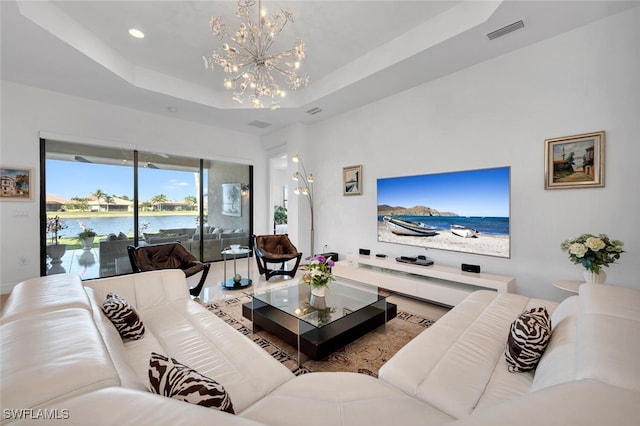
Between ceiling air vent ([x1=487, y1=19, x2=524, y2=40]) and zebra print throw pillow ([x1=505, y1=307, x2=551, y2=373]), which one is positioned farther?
ceiling air vent ([x1=487, y1=19, x2=524, y2=40])

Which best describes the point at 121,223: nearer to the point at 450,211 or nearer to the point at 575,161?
the point at 450,211

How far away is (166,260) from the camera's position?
3.80 meters

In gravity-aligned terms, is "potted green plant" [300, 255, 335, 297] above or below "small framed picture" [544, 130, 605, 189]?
below

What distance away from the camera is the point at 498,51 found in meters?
3.14

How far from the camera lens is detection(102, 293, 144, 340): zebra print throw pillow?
1764mm

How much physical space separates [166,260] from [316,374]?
3.24 meters

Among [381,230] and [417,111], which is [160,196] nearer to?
[381,230]

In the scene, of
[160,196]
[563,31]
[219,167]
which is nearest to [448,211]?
[563,31]

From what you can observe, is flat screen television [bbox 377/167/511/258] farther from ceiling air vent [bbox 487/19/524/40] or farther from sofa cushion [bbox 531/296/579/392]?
sofa cushion [bbox 531/296/579/392]

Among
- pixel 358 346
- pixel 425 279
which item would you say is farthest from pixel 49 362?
pixel 425 279

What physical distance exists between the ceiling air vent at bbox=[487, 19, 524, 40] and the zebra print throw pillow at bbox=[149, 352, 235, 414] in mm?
3907

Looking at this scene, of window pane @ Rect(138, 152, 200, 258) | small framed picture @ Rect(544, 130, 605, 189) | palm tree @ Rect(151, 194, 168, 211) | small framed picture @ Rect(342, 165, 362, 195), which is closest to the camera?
small framed picture @ Rect(544, 130, 605, 189)

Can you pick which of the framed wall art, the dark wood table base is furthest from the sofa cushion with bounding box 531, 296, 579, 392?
the framed wall art

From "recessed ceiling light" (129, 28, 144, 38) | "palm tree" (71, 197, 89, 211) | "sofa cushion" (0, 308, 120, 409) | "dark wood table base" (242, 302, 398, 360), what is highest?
"recessed ceiling light" (129, 28, 144, 38)
